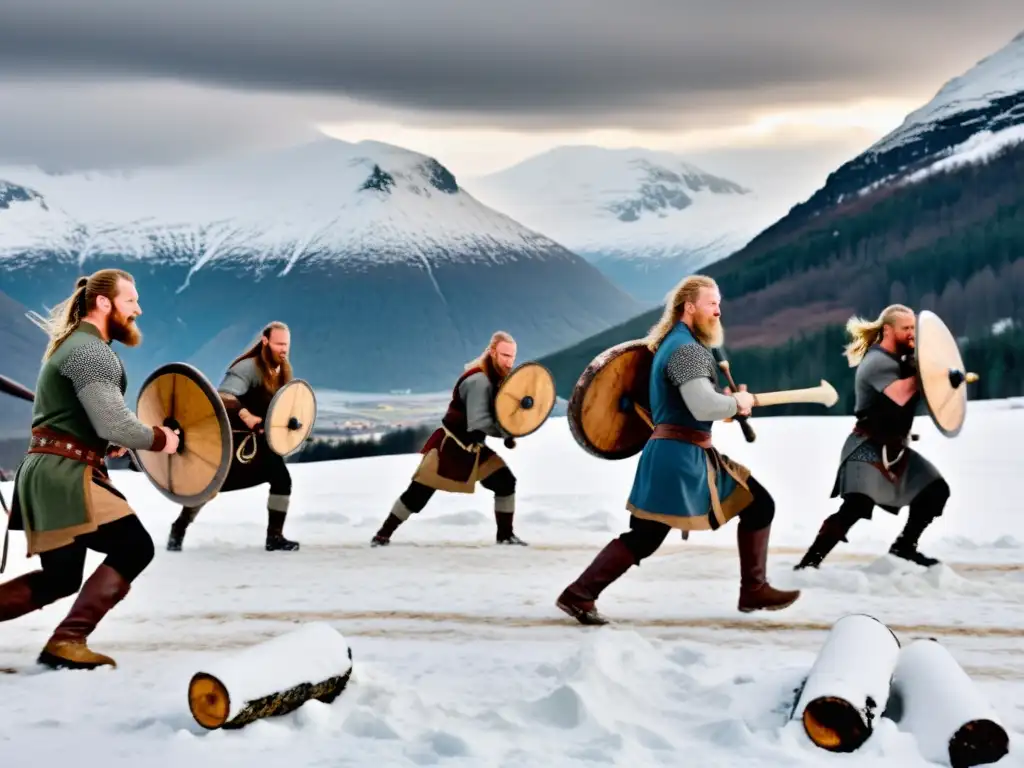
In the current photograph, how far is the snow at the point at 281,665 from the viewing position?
13.2 feet

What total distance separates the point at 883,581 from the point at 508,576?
194cm

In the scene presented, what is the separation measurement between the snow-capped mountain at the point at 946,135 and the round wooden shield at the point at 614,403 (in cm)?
5356

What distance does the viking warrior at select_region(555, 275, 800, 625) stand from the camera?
18.3ft

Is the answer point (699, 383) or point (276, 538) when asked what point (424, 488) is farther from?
point (699, 383)

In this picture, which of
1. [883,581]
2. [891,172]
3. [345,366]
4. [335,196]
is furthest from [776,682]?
[335,196]

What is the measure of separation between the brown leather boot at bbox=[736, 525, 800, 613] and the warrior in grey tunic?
39.2 inches

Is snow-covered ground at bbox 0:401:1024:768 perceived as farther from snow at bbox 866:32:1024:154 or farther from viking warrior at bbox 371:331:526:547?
snow at bbox 866:32:1024:154

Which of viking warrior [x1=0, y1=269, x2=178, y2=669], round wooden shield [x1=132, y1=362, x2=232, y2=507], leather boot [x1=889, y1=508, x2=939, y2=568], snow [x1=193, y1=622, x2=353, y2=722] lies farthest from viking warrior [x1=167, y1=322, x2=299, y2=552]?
snow [x1=193, y1=622, x2=353, y2=722]

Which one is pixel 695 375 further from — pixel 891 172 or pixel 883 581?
pixel 891 172

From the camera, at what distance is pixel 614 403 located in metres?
6.04

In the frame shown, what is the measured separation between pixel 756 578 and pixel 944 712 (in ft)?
6.82

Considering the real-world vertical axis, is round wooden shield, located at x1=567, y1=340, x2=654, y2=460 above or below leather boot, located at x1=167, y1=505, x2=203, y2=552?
above

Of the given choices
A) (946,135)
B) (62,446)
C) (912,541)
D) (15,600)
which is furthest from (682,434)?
(946,135)

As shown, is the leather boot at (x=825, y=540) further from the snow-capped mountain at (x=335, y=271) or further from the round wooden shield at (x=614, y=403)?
the snow-capped mountain at (x=335, y=271)
